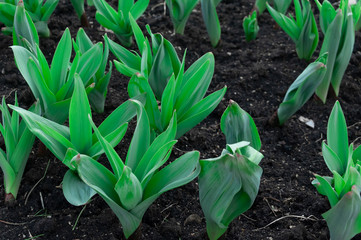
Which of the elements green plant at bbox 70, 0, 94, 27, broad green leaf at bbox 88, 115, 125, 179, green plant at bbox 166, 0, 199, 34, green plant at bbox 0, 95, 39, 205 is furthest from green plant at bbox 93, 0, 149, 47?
broad green leaf at bbox 88, 115, 125, 179

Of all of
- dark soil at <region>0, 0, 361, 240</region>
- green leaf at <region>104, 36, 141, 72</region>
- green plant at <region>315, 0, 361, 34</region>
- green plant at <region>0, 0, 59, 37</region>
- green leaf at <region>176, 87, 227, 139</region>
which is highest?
green plant at <region>0, 0, 59, 37</region>

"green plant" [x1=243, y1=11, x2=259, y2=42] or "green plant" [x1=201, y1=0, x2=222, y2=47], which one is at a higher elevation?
"green plant" [x1=201, y1=0, x2=222, y2=47]

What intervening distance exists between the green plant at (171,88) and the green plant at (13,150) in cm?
36

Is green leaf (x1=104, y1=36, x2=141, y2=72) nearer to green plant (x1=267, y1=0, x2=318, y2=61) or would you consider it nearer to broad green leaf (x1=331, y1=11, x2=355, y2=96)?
green plant (x1=267, y1=0, x2=318, y2=61)

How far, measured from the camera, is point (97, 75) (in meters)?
2.01

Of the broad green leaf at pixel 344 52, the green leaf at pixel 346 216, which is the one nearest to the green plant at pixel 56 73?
the green leaf at pixel 346 216

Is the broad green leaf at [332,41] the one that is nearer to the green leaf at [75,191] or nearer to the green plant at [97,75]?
the green plant at [97,75]

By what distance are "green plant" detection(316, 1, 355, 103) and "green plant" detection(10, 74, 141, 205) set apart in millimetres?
996

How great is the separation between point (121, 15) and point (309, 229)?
118cm

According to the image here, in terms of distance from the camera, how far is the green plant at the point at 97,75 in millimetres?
1975

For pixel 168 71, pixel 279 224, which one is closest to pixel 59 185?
pixel 168 71

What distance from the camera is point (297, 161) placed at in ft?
6.83

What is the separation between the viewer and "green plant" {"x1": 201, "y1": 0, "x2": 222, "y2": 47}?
8.18 feet

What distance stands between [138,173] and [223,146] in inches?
26.9
